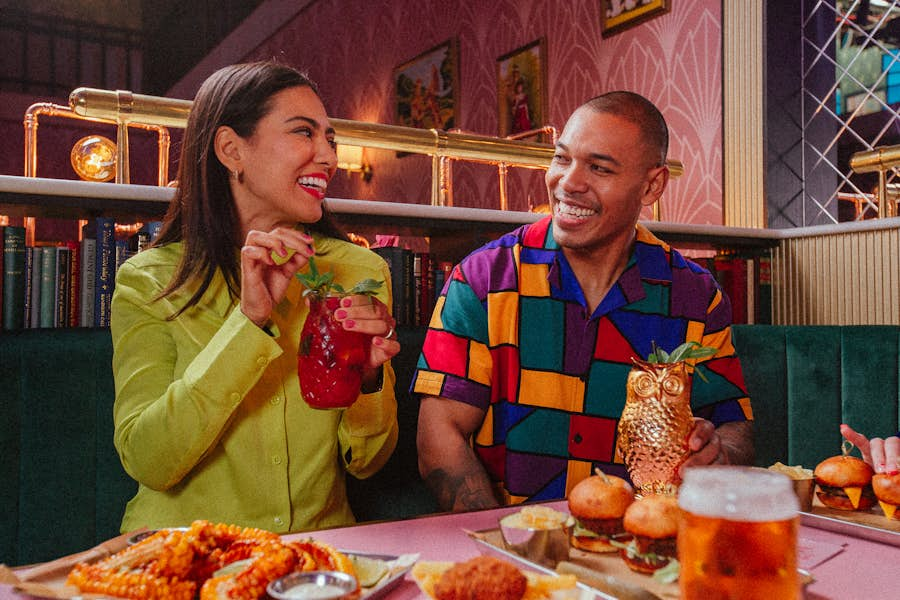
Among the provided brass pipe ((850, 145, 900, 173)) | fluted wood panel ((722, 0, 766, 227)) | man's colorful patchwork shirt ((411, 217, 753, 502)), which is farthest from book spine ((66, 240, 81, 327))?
fluted wood panel ((722, 0, 766, 227))

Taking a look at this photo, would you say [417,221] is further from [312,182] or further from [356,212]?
[312,182]

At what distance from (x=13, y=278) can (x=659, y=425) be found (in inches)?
56.8

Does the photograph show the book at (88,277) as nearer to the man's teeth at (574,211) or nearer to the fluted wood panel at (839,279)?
the man's teeth at (574,211)

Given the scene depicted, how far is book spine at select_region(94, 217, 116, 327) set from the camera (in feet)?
6.11

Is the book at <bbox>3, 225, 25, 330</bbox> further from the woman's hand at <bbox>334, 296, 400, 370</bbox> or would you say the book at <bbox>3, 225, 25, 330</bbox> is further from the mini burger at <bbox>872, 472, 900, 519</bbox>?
the mini burger at <bbox>872, 472, 900, 519</bbox>

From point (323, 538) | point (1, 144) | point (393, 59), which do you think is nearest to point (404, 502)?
point (323, 538)

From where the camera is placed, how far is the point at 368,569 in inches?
31.3

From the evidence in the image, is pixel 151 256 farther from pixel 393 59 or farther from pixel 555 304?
pixel 393 59

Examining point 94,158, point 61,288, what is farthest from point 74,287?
point 94,158

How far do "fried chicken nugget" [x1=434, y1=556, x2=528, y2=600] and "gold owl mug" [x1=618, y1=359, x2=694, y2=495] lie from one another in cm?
39

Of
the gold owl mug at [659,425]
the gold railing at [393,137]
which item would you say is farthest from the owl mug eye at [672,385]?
the gold railing at [393,137]

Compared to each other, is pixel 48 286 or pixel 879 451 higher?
pixel 48 286

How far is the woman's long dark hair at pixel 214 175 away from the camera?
151cm

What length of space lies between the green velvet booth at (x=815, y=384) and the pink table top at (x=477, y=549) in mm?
1277
